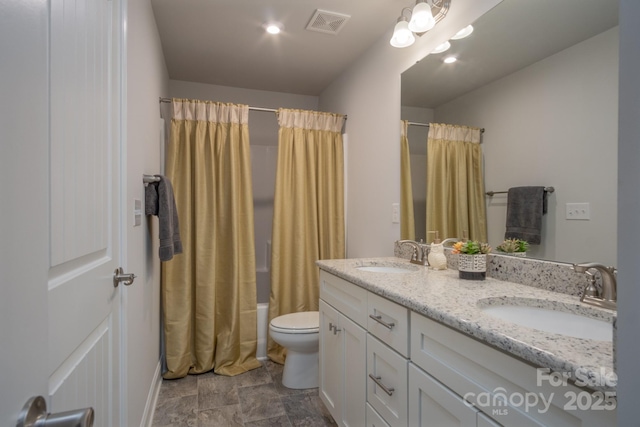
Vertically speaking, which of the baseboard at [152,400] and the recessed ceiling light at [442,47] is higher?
the recessed ceiling light at [442,47]

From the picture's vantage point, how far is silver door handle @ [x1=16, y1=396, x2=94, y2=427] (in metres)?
0.36

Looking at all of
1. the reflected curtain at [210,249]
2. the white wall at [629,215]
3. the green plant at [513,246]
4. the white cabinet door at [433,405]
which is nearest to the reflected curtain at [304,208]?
the reflected curtain at [210,249]

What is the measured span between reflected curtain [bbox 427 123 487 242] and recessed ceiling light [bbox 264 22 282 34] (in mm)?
1203

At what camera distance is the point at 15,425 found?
34 cm

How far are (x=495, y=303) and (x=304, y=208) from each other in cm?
177

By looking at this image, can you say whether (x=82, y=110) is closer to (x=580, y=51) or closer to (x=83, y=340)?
(x=83, y=340)

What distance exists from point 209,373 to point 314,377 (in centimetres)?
82

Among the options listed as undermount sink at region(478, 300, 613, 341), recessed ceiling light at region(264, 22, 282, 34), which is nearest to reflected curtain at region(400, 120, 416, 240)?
undermount sink at region(478, 300, 613, 341)

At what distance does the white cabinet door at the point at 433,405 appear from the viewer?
847mm

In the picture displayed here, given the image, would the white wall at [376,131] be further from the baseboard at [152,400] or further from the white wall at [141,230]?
the baseboard at [152,400]

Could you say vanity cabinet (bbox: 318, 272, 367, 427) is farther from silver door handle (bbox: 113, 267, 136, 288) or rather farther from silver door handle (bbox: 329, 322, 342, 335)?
silver door handle (bbox: 113, 267, 136, 288)

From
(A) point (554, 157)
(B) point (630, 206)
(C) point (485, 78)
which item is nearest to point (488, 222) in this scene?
(A) point (554, 157)

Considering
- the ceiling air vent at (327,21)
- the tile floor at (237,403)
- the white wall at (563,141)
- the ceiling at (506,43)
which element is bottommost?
the tile floor at (237,403)

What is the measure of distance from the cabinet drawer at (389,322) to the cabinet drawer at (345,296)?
0.19 ft
